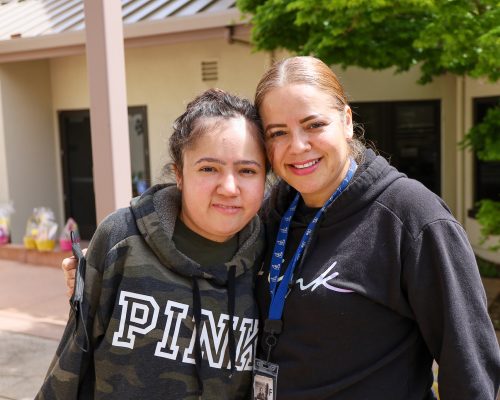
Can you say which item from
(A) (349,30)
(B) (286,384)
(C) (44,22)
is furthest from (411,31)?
(C) (44,22)

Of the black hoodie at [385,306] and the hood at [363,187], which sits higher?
the hood at [363,187]

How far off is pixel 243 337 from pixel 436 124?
669 cm

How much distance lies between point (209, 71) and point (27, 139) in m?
3.19

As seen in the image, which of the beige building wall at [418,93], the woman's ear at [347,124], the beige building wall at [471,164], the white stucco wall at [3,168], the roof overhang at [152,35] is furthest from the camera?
the white stucco wall at [3,168]

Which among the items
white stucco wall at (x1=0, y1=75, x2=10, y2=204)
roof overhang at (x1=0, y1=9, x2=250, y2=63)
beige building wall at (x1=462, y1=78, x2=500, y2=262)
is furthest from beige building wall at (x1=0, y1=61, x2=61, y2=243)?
beige building wall at (x1=462, y1=78, x2=500, y2=262)

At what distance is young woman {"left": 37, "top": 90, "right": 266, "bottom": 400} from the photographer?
1.68 metres

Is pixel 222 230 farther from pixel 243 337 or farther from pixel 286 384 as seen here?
pixel 286 384

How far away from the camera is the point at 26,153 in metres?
9.25

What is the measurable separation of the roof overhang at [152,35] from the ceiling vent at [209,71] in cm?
95

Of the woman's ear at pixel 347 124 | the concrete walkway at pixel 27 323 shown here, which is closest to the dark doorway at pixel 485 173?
the concrete walkway at pixel 27 323

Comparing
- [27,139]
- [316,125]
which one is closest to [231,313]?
[316,125]

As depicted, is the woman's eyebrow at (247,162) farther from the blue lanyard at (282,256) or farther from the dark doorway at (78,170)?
the dark doorway at (78,170)

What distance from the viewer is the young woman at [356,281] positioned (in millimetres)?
1547

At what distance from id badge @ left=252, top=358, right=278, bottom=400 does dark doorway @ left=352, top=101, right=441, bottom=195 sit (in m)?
6.41
